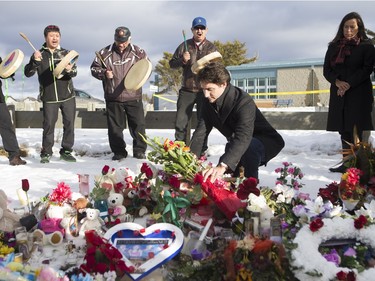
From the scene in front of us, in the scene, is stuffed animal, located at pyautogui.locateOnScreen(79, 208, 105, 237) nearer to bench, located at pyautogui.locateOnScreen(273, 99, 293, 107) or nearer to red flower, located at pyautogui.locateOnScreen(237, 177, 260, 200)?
red flower, located at pyautogui.locateOnScreen(237, 177, 260, 200)

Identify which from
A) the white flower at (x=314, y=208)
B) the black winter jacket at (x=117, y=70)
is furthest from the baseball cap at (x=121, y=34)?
the white flower at (x=314, y=208)

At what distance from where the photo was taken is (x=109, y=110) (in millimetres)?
5801

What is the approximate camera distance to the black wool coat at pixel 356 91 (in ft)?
15.3

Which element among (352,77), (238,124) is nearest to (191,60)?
(352,77)

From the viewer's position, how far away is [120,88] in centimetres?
573

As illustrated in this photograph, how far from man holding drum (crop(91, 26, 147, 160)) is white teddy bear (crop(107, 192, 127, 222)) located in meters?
2.71

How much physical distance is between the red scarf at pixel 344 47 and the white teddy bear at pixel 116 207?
289cm

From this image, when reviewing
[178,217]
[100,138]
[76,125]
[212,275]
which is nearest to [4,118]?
[76,125]

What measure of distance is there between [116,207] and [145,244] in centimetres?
71

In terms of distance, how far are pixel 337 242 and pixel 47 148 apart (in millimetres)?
4461

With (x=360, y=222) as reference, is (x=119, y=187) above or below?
below

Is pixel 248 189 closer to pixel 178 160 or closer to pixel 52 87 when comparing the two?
pixel 178 160

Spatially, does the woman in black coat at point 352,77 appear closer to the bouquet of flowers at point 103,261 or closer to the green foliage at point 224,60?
the bouquet of flowers at point 103,261

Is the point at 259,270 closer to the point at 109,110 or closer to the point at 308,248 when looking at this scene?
the point at 308,248
